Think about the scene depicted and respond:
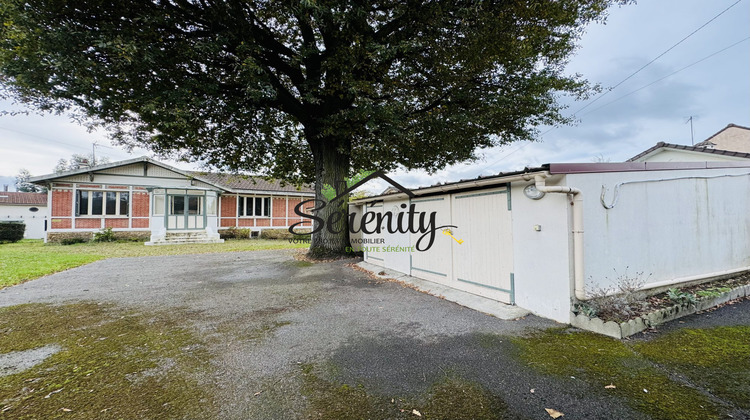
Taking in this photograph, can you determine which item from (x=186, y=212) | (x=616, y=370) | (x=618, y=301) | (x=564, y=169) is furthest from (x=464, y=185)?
(x=186, y=212)

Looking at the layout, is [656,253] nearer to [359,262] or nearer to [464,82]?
[464,82]

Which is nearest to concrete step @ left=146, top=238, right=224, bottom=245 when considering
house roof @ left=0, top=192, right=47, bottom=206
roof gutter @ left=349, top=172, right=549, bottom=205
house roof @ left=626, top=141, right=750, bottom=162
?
roof gutter @ left=349, top=172, right=549, bottom=205

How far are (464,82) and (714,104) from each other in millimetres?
15924

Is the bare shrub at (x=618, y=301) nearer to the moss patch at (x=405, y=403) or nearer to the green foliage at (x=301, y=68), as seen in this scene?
the moss patch at (x=405, y=403)

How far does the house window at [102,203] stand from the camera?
1490 cm

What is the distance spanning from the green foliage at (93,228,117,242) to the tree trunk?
13.3 metres

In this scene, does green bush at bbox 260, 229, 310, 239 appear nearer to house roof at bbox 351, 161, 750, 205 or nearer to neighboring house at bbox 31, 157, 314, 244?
neighboring house at bbox 31, 157, 314, 244

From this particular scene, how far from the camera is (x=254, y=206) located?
19406 millimetres

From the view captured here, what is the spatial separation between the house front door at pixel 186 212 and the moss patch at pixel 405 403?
1737 centimetres

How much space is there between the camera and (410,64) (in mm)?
7418

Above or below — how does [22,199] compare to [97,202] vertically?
above

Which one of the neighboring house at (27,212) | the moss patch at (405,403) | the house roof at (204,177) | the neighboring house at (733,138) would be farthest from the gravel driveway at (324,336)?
the neighboring house at (27,212)

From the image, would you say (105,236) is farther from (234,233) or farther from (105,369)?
(105,369)

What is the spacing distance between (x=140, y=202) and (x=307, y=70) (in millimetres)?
14366
